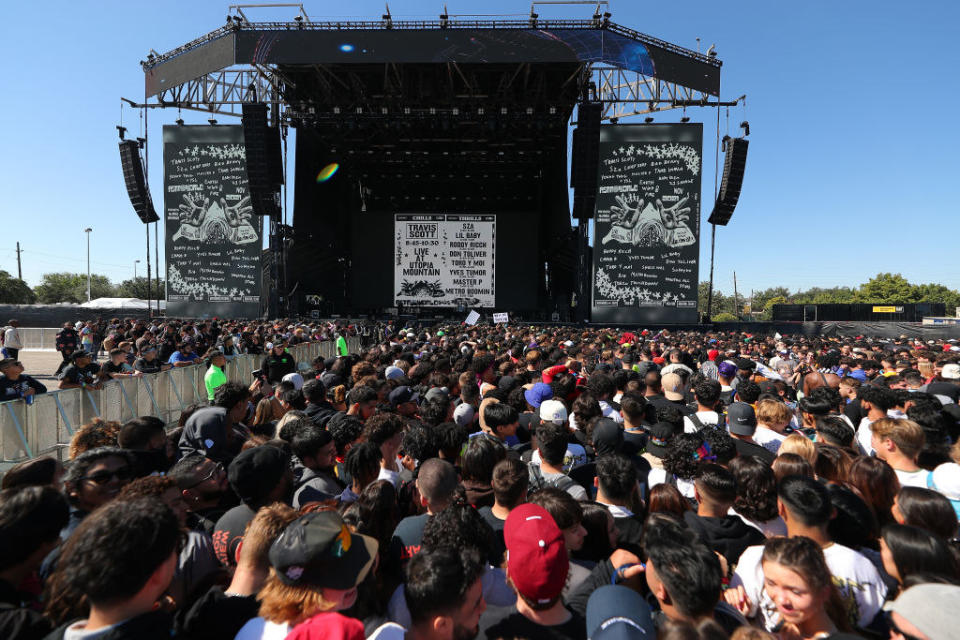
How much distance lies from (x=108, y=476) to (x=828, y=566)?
3407 millimetres

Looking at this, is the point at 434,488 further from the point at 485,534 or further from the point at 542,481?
the point at 542,481

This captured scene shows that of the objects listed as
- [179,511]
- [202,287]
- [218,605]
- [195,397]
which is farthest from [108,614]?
[202,287]

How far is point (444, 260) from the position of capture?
3059cm

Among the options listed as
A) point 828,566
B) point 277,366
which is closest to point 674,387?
point 828,566

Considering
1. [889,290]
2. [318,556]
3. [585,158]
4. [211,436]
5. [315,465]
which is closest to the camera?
[318,556]

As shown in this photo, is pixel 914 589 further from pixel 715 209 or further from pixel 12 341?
pixel 715 209

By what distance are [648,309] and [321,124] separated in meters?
17.9

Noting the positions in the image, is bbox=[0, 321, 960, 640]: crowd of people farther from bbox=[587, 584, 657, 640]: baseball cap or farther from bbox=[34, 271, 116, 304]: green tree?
bbox=[34, 271, 116, 304]: green tree

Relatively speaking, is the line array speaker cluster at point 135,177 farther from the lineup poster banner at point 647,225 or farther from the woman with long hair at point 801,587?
the woman with long hair at point 801,587

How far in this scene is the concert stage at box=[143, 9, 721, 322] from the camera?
1925cm

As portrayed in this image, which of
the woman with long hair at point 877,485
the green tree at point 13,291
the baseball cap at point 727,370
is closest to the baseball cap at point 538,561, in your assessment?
the woman with long hair at point 877,485

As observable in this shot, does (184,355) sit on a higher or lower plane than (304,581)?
lower

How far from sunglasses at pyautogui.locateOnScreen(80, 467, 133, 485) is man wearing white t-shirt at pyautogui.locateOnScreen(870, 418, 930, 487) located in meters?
4.57

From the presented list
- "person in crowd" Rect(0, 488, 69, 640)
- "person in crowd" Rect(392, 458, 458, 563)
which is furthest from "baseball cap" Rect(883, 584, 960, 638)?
"person in crowd" Rect(0, 488, 69, 640)
